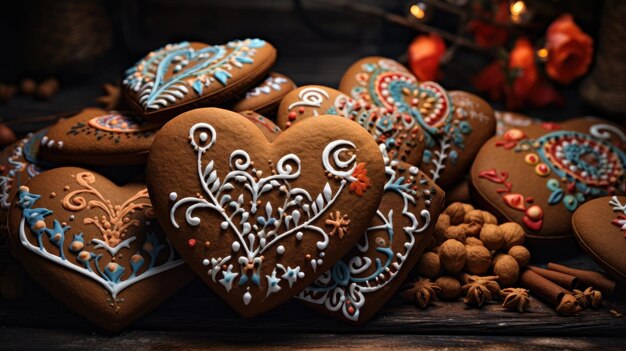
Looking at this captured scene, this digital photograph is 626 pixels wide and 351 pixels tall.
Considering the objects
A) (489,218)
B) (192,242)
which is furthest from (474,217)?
(192,242)

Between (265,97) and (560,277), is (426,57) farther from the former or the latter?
(560,277)

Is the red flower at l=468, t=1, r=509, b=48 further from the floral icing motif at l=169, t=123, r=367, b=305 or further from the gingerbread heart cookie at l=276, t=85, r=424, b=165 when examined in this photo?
the floral icing motif at l=169, t=123, r=367, b=305

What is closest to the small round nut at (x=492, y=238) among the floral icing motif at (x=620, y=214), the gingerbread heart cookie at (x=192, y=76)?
the floral icing motif at (x=620, y=214)

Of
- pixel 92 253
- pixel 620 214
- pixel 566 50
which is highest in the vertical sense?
pixel 566 50

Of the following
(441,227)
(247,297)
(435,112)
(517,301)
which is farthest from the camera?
(435,112)

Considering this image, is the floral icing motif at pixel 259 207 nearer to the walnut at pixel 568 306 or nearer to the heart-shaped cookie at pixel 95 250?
the heart-shaped cookie at pixel 95 250

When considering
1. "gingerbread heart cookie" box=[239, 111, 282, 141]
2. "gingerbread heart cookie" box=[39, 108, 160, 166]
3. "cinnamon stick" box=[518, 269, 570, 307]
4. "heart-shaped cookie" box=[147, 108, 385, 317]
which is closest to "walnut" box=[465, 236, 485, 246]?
"cinnamon stick" box=[518, 269, 570, 307]

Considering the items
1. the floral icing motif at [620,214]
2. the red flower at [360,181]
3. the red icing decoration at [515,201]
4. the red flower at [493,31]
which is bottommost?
the red icing decoration at [515,201]

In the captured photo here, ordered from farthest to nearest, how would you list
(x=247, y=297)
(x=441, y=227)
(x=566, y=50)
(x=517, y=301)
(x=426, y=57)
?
(x=426, y=57) < (x=566, y=50) < (x=441, y=227) < (x=517, y=301) < (x=247, y=297)

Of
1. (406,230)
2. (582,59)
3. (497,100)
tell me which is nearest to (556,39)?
(582,59)
